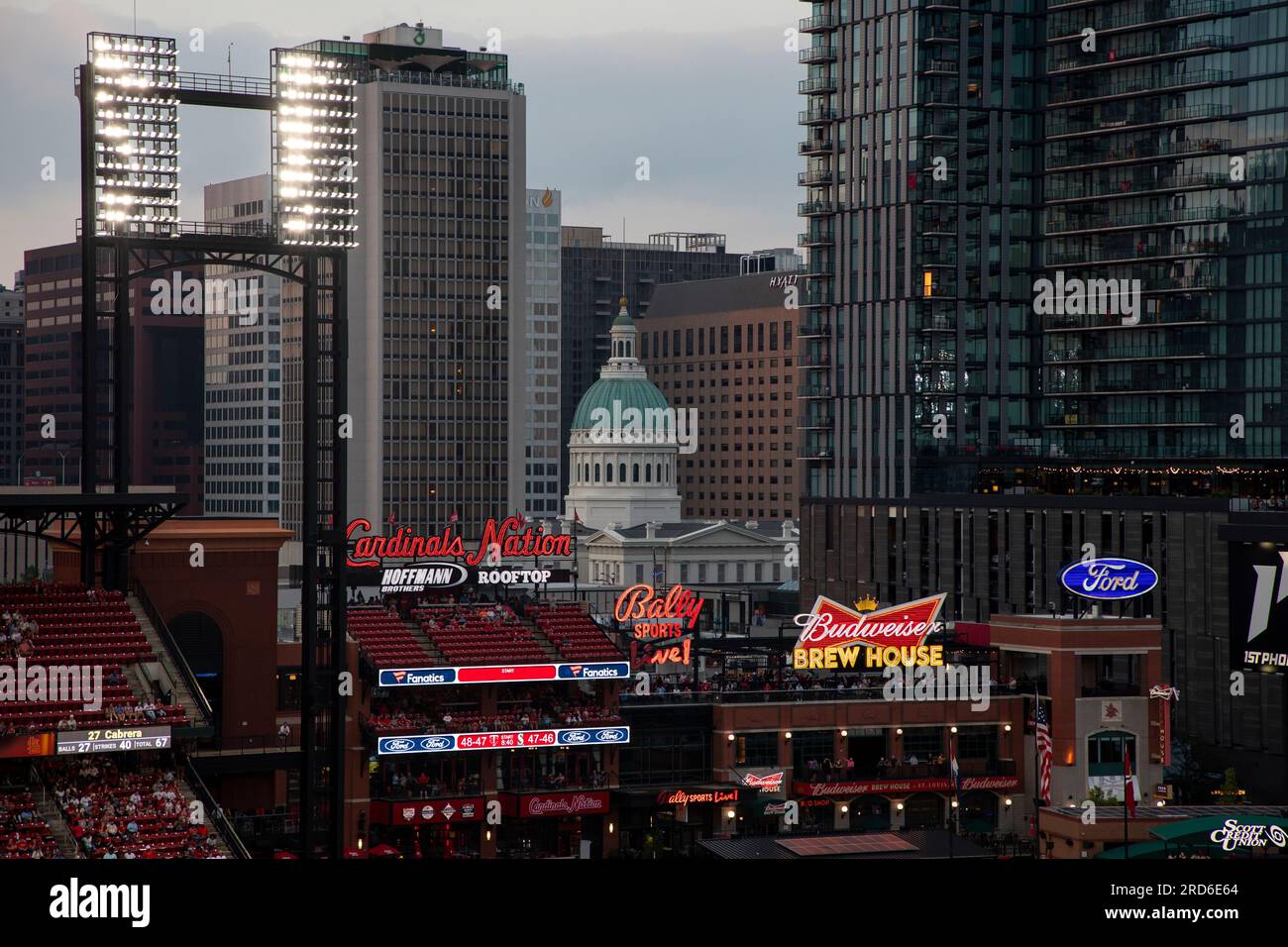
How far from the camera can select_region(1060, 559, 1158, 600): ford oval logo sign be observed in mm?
90188

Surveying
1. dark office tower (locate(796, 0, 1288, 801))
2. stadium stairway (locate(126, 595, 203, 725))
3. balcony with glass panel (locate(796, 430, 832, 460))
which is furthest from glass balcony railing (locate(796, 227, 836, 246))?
stadium stairway (locate(126, 595, 203, 725))

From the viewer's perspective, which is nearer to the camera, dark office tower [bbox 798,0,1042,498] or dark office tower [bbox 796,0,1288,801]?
dark office tower [bbox 796,0,1288,801]

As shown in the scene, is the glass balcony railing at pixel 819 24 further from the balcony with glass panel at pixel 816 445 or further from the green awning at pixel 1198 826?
the green awning at pixel 1198 826

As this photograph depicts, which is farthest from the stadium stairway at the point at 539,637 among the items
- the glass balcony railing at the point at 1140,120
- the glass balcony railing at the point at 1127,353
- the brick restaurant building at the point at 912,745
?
the glass balcony railing at the point at 1140,120

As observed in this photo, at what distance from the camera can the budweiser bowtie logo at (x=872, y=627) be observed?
91.0 meters

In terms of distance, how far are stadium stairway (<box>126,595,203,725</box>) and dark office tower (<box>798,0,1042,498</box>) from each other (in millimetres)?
87889

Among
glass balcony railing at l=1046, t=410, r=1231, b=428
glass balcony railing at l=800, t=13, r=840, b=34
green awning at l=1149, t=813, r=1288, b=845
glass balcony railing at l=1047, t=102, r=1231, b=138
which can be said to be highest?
glass balcony railing at l=800, t=13, r=840, b=34

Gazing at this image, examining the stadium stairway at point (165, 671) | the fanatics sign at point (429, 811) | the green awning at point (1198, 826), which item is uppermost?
the stadium stairway at point (165, 671)

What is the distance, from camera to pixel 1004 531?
12769cm

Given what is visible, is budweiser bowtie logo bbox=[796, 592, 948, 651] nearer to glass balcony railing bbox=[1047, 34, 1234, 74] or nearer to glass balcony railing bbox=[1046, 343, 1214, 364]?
glass balcony railing bbox=[1046, 343, 1214, 364]

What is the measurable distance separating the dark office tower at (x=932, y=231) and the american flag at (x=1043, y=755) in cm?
5832

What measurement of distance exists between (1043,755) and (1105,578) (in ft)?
33.6

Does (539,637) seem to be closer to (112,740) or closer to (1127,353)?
(112,740)

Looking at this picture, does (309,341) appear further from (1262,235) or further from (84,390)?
(1262,235)
